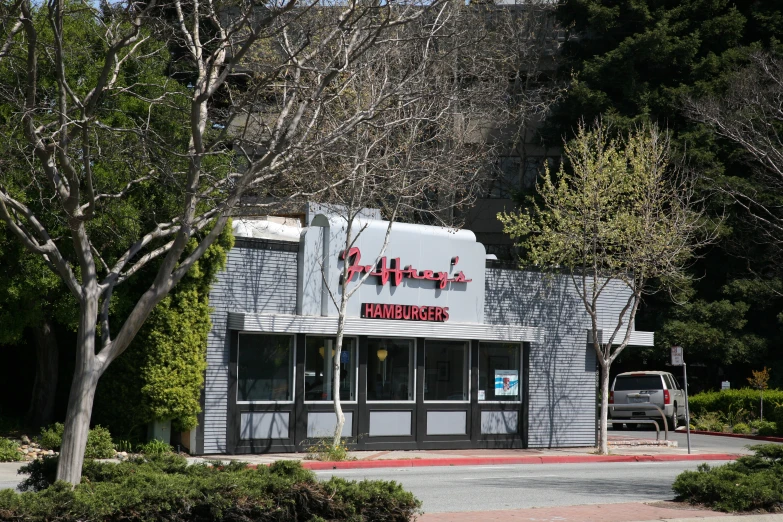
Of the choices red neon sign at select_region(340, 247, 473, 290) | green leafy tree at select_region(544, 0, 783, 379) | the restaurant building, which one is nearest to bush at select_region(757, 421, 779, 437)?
green leafy tree at select_region(544, 0, 783, 379)

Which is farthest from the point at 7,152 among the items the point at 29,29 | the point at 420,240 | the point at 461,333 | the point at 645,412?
the point at 645,412

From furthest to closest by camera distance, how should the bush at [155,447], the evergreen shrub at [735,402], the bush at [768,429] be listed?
the evergreen shrub at [735,402]
the bush at [768,429]
the bush at [155,447]

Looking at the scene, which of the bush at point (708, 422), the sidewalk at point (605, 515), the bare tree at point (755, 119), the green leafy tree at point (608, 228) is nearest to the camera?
the sidewalk at point (605, 515)

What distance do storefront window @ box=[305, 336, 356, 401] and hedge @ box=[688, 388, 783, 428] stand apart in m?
17.9

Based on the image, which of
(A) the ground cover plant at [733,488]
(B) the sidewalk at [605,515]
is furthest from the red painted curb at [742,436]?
(B) the sidewalk at [605,515]

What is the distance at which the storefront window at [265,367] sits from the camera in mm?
19672

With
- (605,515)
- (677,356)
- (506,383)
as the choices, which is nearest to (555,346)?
(506,383)

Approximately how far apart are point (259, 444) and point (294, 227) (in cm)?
518

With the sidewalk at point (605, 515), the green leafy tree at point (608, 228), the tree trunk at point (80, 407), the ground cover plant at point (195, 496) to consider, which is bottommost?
the sidewalk at point (605, 515)

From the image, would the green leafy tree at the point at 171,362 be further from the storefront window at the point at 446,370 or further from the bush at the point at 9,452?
the storefront window at the point at 446,370

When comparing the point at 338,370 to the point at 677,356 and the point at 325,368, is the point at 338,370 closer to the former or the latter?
the point at 325,368

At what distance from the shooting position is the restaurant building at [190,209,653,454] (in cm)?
1958

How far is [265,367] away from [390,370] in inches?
123

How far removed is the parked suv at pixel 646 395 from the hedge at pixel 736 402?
340 cm
